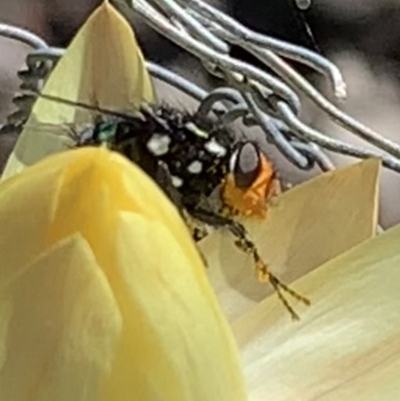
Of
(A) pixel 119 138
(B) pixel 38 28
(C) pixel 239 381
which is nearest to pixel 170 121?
(A) pixel 119 138

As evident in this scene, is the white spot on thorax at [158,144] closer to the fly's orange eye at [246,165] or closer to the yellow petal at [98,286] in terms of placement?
the fly's orange eye at [246,165]

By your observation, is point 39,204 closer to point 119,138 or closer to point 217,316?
point 217,316

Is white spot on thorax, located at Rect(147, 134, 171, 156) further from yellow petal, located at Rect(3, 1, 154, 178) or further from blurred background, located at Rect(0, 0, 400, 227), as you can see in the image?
blurred background, located at Rect(0, 0, 400, 227)

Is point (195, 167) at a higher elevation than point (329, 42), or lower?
higher

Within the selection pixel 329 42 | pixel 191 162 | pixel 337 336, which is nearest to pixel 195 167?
pixel 191 162

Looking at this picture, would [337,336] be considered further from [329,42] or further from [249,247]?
[329,42]
